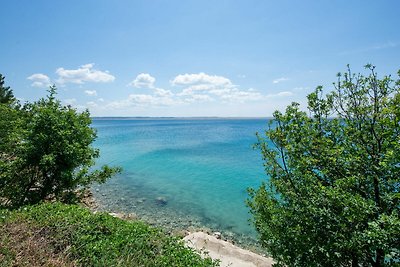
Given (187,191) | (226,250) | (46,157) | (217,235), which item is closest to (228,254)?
(226,250)

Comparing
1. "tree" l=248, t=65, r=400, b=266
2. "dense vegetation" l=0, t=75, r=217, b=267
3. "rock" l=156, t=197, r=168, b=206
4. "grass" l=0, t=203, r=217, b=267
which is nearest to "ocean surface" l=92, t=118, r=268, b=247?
"rock" l=156, t=197, r=168, b=206

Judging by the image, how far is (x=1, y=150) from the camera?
15766 mm

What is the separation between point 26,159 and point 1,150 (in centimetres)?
511

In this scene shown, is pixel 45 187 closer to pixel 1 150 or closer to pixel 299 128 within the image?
pixel 1 150

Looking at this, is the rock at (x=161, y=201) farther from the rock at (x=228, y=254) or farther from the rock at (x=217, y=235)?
the rock at (x=228, y=254)

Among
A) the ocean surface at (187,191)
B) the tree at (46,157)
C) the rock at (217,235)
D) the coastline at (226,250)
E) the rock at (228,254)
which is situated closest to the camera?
the tree at (46,157)

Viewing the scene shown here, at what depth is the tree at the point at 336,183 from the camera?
6395mm

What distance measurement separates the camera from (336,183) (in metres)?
6.92

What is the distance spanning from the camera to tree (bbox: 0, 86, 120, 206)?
12.5 meters

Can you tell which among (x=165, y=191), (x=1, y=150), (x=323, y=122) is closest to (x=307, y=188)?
(x=323, y=122)

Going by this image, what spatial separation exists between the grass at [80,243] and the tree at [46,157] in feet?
14.7

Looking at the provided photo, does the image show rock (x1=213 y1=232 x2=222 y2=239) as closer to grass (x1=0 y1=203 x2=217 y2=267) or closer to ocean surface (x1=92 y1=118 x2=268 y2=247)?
ocean surface (x1=92 y1=118 x2=268 y2=247)

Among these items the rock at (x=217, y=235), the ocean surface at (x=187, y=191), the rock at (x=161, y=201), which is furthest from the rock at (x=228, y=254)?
the rock at (x=161, y=201)

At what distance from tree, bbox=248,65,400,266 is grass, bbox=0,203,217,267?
9.90ft
